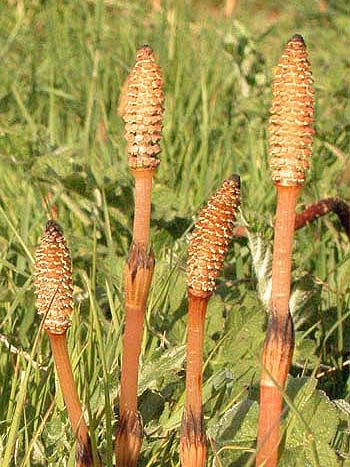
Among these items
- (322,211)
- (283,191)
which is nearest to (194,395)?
(283,191)

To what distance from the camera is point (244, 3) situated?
14.5 feet

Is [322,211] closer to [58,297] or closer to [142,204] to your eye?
[142,204]

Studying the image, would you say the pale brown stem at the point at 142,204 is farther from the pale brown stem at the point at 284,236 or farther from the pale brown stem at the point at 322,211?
the pale brown stem at the point at 322,211

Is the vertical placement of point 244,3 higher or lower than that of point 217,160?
higher

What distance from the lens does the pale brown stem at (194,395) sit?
1.10 meters

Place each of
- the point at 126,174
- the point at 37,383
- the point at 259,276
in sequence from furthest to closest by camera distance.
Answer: the point at 126,174, the point at 259,276, the point at 37,383

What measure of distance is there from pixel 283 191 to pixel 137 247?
0.77 feet

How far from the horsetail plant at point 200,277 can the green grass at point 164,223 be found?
0.21 ft

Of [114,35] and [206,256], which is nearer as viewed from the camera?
[206,256]

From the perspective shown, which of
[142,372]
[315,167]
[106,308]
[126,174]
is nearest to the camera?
[142,372]

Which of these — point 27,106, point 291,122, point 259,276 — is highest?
point 27,106

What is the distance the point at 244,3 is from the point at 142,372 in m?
3.29

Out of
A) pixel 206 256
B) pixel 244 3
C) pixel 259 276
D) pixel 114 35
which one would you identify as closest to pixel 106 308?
pixel 259 276

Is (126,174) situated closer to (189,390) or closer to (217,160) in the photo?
(217,160)
